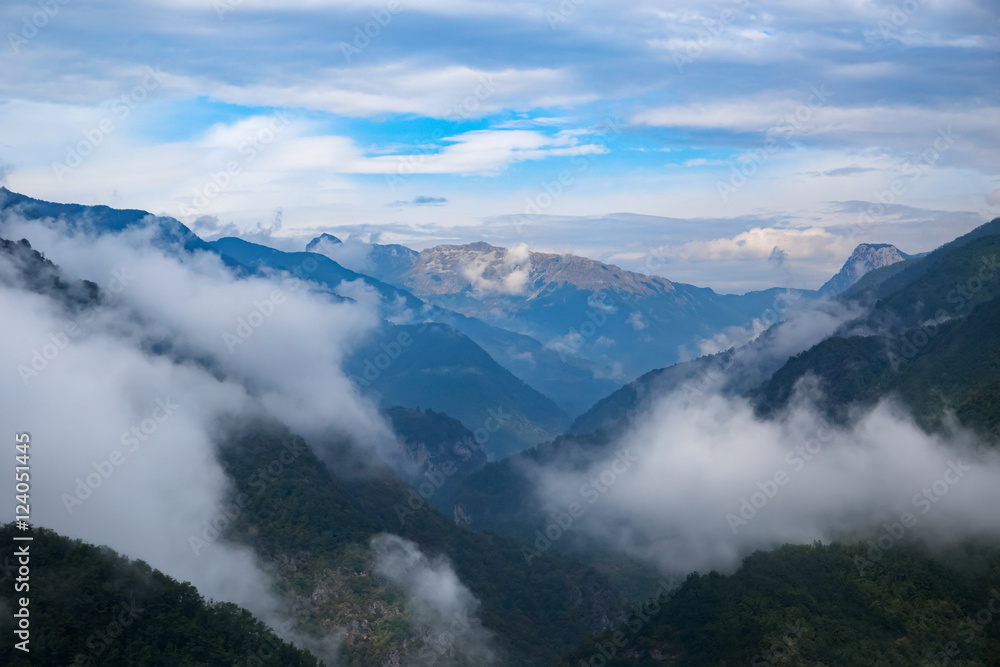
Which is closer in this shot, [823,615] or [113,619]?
[113,619]

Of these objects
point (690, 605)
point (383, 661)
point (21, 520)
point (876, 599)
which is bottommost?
point (383, 661)

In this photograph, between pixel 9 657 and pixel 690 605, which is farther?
pixel 690 605

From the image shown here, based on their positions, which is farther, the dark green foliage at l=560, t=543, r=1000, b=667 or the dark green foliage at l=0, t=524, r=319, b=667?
the dark green foliage at l=560, t=543, r=1000, b=667

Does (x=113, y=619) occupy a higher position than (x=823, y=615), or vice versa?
(x=823, y=615)

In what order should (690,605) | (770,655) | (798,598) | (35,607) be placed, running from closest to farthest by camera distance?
1. (35,607)
2. (770,655)
3. (798,598)
4. (690,605)

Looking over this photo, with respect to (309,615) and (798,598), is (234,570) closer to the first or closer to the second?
(309,615)

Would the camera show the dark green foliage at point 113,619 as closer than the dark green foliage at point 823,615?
Yes

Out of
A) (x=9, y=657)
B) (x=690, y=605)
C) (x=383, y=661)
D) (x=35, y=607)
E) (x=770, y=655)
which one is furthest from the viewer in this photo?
(x=383, y=661)

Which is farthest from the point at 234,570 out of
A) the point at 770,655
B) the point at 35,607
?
the point at 770,655
